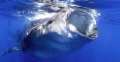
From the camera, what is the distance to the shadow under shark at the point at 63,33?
13.7 ft

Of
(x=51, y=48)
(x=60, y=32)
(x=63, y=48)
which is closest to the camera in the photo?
(x=60, y=32)

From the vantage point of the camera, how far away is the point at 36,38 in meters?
5.66

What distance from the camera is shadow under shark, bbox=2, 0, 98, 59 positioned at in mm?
4163

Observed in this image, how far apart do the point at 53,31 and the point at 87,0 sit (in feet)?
22.1

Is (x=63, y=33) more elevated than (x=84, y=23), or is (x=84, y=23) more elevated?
(x=84, y=23)

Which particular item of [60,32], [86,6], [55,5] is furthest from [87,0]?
[60,32]

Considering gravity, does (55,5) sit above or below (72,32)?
above

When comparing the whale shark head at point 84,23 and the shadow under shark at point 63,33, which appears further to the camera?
the whale shark head at point 84,23

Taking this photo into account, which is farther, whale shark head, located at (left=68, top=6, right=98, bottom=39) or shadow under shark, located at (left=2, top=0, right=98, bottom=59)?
whale shark head, located at (left=68, top=6, right=98, bottom=39)

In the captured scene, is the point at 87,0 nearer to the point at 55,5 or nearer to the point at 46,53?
Result: the point at 55,5

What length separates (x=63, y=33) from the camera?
4352 millimetres

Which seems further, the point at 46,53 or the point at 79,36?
the point at 46,53

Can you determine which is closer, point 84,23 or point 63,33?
point 63,33

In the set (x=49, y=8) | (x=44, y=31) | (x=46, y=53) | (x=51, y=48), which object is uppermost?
(x=49, y=8)
